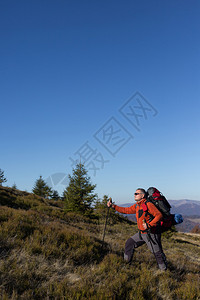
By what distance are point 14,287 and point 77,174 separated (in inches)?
633

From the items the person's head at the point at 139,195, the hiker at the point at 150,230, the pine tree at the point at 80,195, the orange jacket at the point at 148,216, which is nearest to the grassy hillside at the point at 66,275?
the hiker at the point at 150,230

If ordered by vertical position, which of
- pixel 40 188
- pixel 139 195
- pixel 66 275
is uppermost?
pixel 40 188

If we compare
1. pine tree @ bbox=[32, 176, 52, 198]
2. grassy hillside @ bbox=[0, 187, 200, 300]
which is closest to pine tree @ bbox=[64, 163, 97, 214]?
grassy hillside @ bbox=[0, 187, 200, 300]

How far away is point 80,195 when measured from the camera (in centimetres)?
1781

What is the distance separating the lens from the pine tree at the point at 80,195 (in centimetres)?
1722

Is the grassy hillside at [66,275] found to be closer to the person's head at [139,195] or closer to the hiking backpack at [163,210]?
the hiking backpack at [163,210]

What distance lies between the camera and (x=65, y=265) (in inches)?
148

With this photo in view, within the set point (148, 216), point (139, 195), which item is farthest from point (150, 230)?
point (139, 195)

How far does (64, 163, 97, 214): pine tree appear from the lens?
1722 cm

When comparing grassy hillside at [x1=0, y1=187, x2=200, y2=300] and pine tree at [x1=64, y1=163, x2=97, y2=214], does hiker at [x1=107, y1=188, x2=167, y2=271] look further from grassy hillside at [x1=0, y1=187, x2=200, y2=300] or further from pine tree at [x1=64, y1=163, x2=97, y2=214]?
pine tree at [x1=64, y1=163, x2=97, y2=214]

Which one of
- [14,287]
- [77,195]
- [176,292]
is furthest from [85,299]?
[77,195]

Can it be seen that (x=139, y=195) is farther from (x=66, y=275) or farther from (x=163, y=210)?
(x=66, y=275)

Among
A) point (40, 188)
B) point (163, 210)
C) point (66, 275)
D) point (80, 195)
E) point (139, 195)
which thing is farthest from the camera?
point (40, 188)

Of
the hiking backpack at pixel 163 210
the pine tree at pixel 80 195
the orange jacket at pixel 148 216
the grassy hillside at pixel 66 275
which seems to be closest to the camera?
the grassy hillside at pixel 66 275
